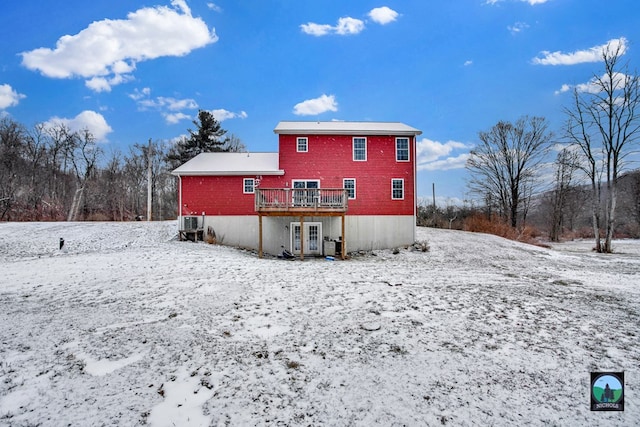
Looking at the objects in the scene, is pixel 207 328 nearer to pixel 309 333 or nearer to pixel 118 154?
pixel 309 333

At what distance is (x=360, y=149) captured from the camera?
17047 millimetres

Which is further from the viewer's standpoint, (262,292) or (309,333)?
(262,292)

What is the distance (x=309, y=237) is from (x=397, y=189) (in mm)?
5815

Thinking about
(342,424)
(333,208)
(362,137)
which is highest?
(362,137)

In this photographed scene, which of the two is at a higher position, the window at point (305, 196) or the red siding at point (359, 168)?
the red siding at point (359, 168)

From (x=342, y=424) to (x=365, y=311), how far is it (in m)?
3.00

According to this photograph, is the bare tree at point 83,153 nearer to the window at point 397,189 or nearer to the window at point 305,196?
the window at point 305,196

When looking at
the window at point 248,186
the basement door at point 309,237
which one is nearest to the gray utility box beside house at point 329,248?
the basement door at point 309,237

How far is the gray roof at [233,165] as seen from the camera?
1697cm

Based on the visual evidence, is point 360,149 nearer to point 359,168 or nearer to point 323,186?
point 359,168

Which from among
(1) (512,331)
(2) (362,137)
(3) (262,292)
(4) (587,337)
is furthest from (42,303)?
(2) (362,137)

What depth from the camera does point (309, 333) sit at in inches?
187

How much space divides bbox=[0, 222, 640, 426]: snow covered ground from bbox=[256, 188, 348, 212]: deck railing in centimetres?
593

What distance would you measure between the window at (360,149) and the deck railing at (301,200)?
3.39 m
